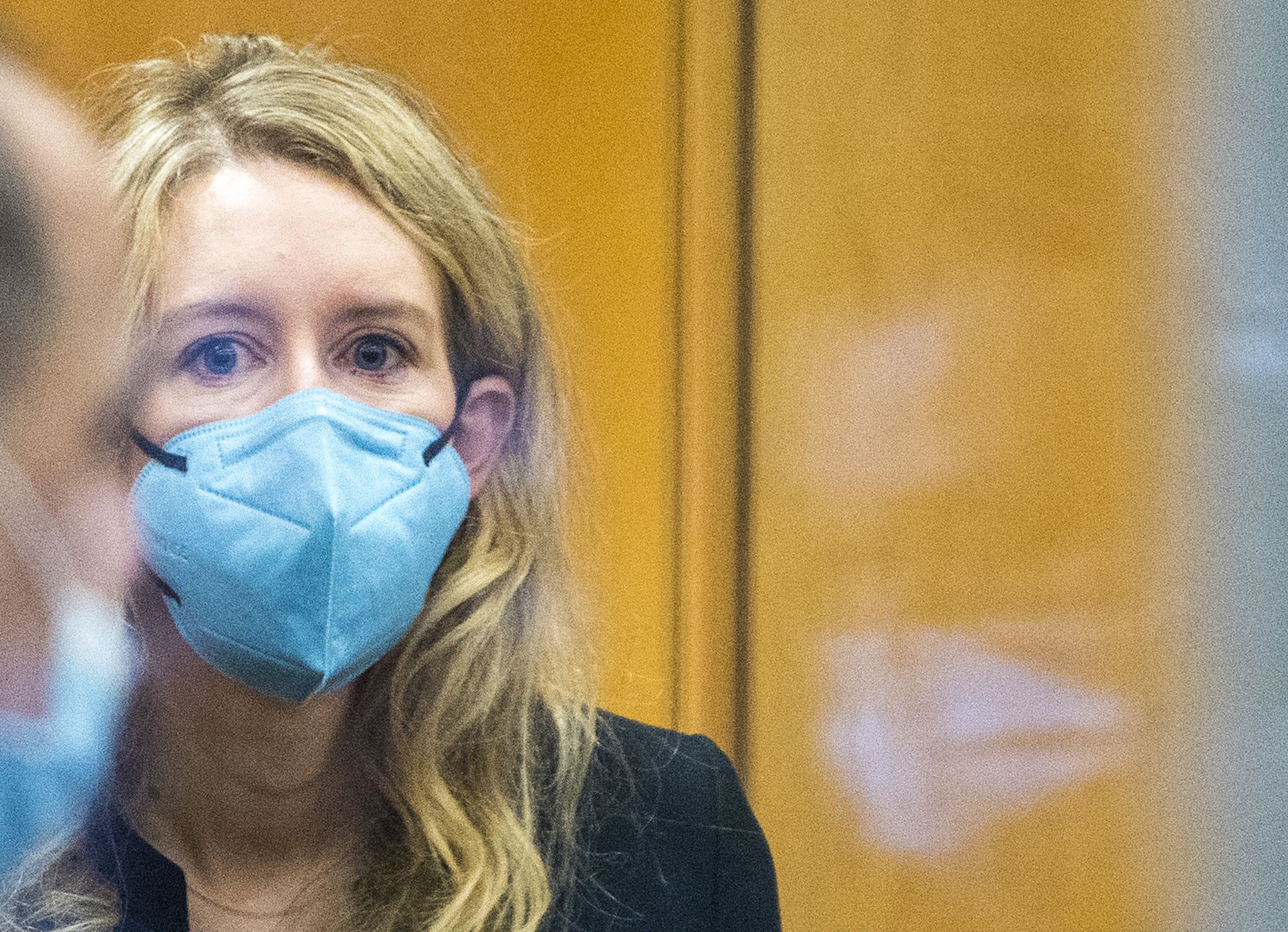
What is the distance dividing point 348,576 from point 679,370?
0.28 m

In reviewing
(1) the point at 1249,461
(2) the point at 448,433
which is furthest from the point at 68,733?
(1) the point at 1249,461

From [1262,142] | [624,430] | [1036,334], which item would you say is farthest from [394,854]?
[1262,142]

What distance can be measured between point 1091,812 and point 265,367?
1.94 feet

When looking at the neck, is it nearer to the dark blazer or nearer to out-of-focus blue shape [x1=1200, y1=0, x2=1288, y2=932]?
the dark blazer

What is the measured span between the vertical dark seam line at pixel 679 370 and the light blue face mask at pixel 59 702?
364mm

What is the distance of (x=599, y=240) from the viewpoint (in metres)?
0.82

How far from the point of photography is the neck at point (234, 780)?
72 centimetres

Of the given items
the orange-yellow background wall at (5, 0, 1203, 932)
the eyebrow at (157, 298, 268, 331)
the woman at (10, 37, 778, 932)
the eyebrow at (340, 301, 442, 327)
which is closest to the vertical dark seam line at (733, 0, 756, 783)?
the orange-yellow background wall at (5, 0, 1203, 932)

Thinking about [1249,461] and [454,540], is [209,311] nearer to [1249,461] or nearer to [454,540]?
[454,540]

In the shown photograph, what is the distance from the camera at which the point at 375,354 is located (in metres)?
0.72

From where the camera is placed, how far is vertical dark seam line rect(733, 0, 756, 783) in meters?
0.83

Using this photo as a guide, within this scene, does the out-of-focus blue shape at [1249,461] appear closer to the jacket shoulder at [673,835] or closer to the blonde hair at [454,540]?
the jacket shoulder at [673,835]

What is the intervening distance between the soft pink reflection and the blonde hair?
0.20 metres

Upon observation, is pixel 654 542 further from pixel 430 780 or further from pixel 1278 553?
pixel 1278 553
